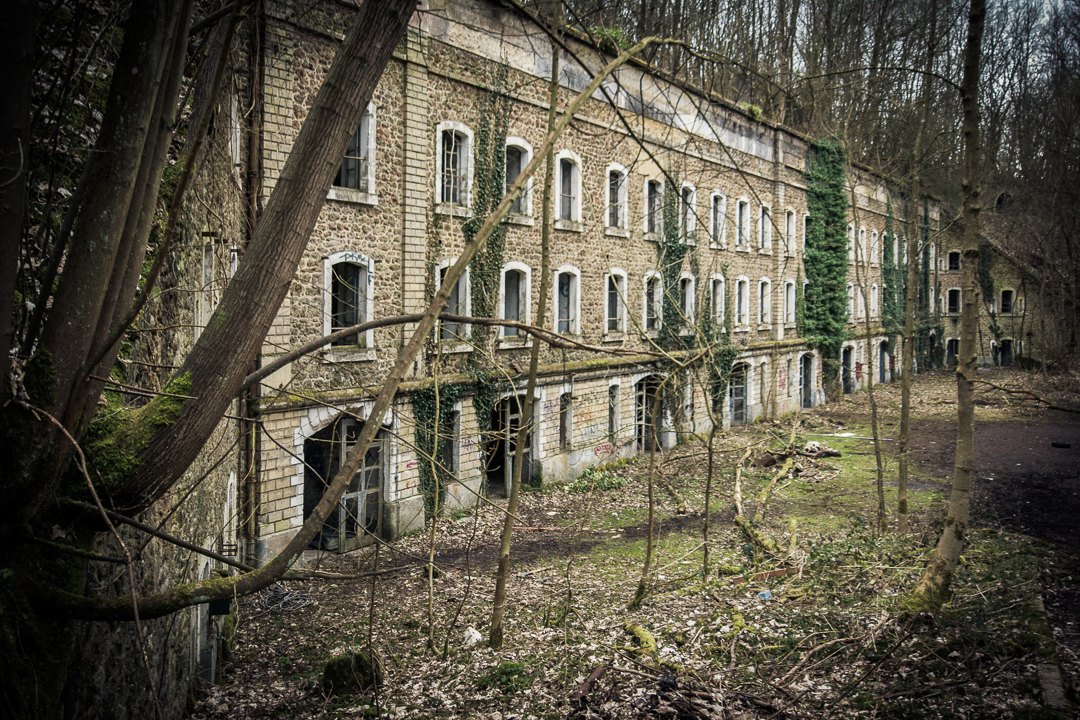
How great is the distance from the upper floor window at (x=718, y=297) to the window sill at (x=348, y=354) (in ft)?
47.8

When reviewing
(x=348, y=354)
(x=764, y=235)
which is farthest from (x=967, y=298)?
(x=764, y=235)

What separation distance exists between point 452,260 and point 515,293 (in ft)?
8.03

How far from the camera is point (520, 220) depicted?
56.9ft

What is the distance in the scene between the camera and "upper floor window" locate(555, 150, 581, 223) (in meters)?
19.0

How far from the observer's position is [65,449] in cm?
274

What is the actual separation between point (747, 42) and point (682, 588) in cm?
3149

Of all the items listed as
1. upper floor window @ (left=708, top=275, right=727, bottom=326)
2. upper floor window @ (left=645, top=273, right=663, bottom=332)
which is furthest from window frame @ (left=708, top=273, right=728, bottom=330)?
upper floor window @ (left=645, top=273, right=663, bottom=332)

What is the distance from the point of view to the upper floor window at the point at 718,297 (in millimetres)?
25172

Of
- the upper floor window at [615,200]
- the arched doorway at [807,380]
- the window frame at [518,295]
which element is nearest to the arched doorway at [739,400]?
the arched doorway at [807,380]

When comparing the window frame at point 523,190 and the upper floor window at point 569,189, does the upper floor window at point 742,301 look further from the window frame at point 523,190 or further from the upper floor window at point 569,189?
the window frame at point 523,190

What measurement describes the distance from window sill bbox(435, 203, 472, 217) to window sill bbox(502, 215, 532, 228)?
1.17 m

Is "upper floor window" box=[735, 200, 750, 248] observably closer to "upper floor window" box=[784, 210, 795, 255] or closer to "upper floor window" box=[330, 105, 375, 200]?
"upper floor window" box=[784, 210, 795, 255]

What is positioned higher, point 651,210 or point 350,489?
point 651,210

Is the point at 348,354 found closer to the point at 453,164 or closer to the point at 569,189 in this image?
the point at 453,164
